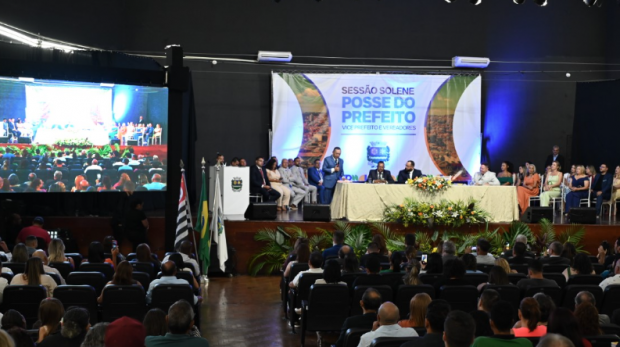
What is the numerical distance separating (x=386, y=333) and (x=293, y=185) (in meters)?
10.6

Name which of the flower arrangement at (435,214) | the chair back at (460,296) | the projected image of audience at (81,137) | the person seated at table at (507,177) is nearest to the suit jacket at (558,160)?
the person seated at table at (507,177)

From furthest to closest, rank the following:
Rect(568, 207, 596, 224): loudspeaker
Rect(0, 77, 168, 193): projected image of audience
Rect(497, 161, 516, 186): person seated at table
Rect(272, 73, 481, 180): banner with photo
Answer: Rect(272, 73, 481, 180): banner with photo < Rect(497, 161, 516, 186): person seated at table < Rect(568, 207, 596, 224): loudspeaker < Rect(0, 77, 168, 193): projected image of audience

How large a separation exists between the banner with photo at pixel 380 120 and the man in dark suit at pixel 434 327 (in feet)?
40.7

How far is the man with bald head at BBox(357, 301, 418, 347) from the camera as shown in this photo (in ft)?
16.1

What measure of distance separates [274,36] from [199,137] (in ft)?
9.60

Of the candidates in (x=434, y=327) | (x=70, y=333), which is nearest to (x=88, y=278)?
(x=70, y=333)

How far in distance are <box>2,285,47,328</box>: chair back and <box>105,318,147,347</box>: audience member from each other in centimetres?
239

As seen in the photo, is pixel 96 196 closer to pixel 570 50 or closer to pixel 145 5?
pixel 145 5

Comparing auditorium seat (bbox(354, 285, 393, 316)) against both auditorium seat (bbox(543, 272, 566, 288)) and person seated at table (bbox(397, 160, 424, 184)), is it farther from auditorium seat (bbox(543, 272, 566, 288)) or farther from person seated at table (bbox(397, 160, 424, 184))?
person seated at table (bbox(397, 160, 424, 184))

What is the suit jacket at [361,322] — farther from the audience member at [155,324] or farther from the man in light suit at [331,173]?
the man in light suit at [331,173]

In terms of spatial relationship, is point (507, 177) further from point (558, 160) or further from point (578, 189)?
point (558, 160)

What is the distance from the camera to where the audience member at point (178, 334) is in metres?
4.55

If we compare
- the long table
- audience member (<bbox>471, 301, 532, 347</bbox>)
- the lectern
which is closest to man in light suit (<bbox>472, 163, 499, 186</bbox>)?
the long table

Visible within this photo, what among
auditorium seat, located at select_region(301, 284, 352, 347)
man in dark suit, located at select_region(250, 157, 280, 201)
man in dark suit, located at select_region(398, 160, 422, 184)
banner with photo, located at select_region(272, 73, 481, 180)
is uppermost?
banner with photo, located at select_region(272, 73, 481, 180)
